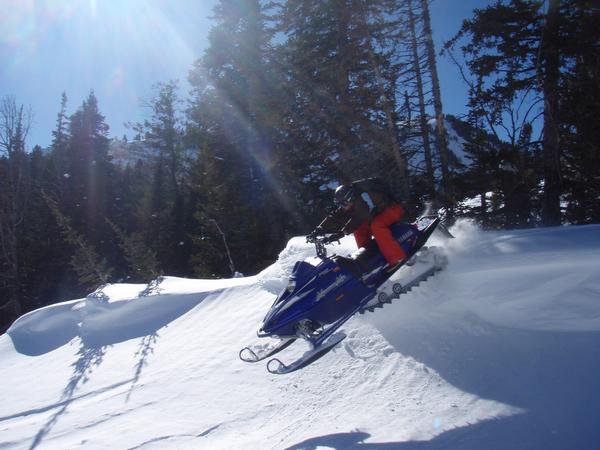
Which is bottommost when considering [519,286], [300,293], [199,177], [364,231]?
[519,286]

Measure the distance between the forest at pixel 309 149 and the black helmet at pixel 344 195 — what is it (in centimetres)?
725

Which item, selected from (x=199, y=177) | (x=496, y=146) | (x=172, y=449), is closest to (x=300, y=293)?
(x=172, y=449)

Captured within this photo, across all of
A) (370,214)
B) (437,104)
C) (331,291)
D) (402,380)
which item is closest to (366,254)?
(370,214)

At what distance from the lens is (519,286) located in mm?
4828

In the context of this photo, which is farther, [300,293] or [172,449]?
[300,293]

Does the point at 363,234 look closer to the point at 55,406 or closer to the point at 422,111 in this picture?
the point at 55,406

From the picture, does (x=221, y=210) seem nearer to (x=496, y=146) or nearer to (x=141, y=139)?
(x=496, y=146)

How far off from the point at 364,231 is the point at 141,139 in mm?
33282

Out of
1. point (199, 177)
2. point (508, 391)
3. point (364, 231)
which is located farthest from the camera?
point (199, 177)

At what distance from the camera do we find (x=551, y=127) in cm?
1031

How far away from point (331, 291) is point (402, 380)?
121 cm

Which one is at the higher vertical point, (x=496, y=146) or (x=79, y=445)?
(x=496, y=146)

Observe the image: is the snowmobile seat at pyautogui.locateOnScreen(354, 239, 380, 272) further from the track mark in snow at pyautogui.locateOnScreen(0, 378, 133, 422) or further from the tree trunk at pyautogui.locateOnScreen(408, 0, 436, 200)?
the tree trunk at pyautogui.locateOnScreen(408, 0, 436, 200)

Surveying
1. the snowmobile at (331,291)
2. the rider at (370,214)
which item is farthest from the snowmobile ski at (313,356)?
the rider at (370,214)
